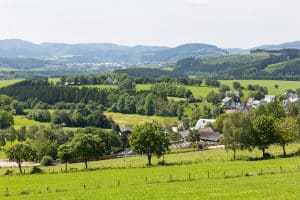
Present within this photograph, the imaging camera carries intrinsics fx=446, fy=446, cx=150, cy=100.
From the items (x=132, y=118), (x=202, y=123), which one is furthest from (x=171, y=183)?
(x=132, y=118)

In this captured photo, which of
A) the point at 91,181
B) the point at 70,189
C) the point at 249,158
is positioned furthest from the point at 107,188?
the point at 249,158

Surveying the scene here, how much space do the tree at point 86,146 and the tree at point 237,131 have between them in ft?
74.2

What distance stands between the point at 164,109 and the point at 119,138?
6679 centimetres

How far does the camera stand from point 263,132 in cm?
7638

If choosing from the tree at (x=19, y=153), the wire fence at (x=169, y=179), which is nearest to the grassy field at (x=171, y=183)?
the wire fence at (x=169, y=179)

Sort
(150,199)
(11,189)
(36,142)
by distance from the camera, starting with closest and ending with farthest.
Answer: (150,199), (11,189), (36,142)

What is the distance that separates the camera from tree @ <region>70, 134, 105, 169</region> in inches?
3063

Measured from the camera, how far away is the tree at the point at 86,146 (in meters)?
77.8

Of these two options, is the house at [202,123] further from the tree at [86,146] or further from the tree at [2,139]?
the tree at [86,146]

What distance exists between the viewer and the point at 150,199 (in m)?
39.6

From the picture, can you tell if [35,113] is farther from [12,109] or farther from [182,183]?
[182,183]

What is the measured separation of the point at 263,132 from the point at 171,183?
31646mm

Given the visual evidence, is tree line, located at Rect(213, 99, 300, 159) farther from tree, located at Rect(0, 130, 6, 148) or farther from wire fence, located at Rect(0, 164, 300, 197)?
tree, located at Rect(0, 130, 6, 148)

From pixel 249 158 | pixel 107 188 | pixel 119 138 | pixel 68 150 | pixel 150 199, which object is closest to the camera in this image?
pixel 150 199
